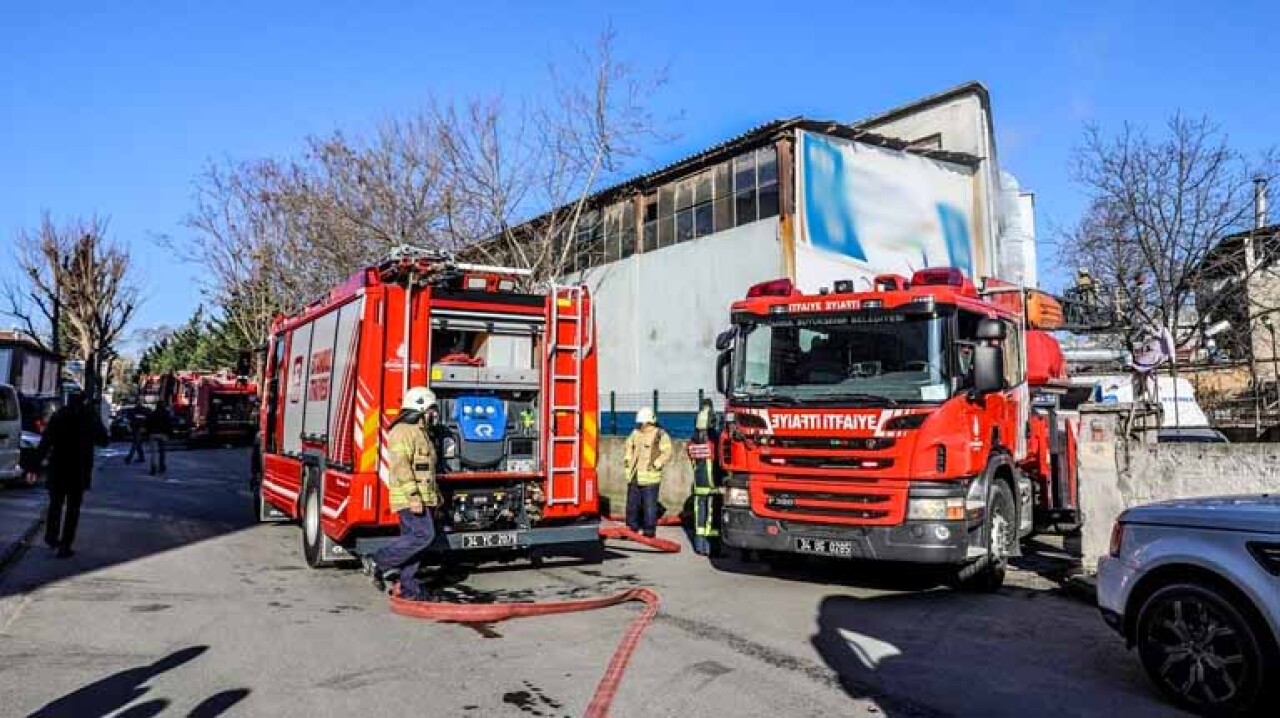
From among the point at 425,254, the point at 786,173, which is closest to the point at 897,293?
the point at 425,254

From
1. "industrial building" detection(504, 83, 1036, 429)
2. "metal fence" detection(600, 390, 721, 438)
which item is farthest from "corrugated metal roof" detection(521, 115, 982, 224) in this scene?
"metal fence" detection(600, 390, 721, 438)

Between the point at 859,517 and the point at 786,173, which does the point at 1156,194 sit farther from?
the point at 859,517

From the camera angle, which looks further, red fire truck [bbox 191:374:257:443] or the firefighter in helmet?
red fire truck [bbox 191:374:257:443]

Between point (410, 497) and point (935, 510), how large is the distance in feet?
13.9

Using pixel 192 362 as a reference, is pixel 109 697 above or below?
below

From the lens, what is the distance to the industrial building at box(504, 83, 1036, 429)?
63.7 feet

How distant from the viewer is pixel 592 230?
2589 cm

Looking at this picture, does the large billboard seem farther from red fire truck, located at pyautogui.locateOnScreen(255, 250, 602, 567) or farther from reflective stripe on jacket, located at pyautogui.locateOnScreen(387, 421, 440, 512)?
reflective stripe on jacket, located at pyautogui.locateOnScreen(387, 421, 440, 512)

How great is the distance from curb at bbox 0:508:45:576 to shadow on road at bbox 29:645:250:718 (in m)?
4.44

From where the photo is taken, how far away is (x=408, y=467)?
7445 mm

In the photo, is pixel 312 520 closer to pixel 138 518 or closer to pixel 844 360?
pixel 138 518

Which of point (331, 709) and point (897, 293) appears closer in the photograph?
point (331, 709)

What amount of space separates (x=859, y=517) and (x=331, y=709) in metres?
4.57

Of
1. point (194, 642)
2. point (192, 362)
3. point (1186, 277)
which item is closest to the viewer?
point (194, 642)
